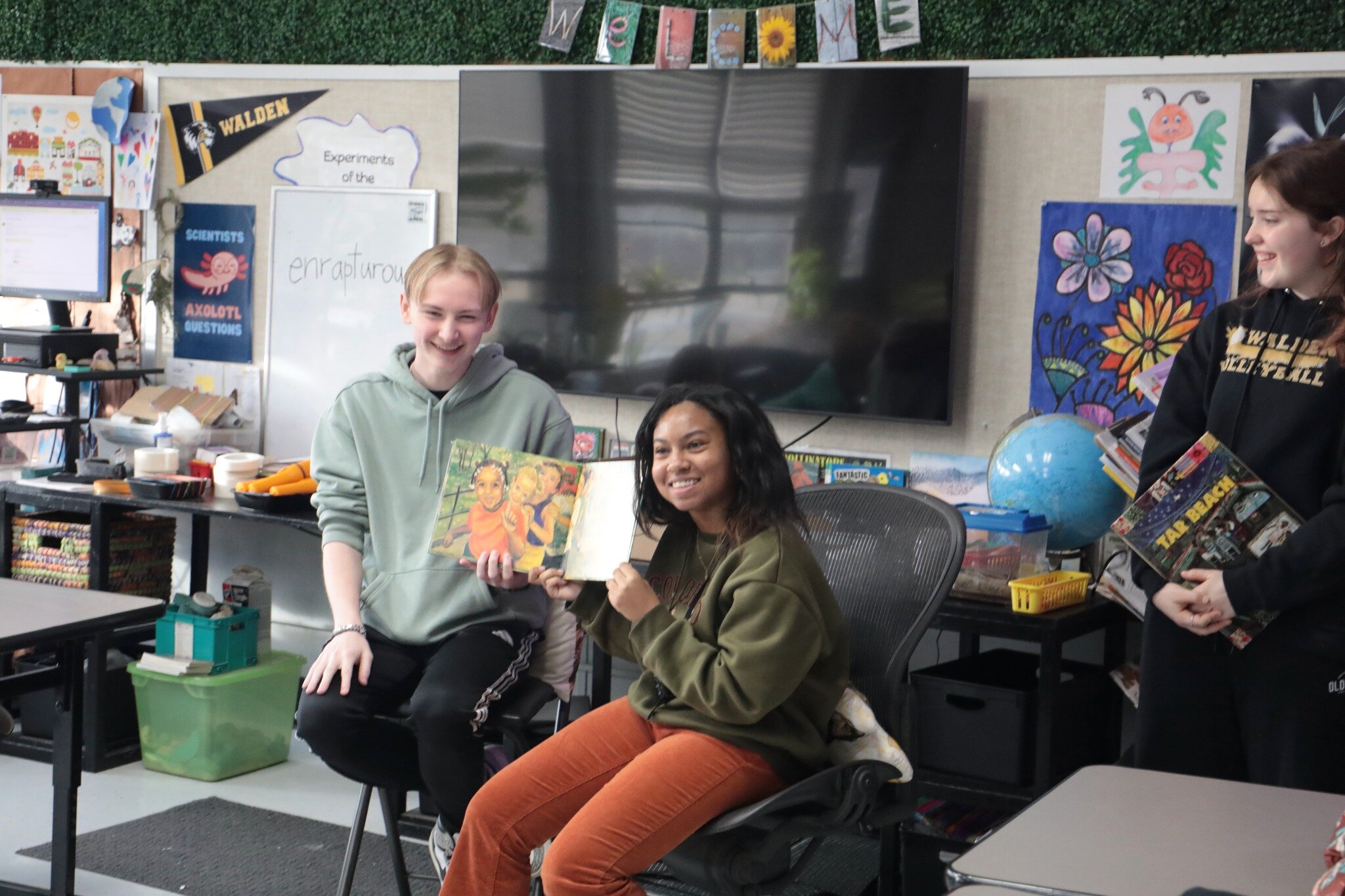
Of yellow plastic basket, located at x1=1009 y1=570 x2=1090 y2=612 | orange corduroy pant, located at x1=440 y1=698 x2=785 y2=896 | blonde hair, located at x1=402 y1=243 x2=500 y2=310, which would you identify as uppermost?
blonde hair, located at x1=402 y1=243 x2=500 y2=310

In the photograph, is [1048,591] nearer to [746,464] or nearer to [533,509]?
[746,464]

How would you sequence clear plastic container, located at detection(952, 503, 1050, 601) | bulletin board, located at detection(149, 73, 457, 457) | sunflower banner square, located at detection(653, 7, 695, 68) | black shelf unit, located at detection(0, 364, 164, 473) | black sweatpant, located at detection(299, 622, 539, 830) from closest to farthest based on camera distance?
black sweatpant, located at detection(299, 622, 539, 830)
clear plastic container, located at detection(952, 503, 1050, 601)
sunflower banner square, located at detection(653, 7, 695, 68)
bulletin board, located at detection(149, 73, 457, 457)
black shelf unit, located at detection(0, 364, 164, 473)

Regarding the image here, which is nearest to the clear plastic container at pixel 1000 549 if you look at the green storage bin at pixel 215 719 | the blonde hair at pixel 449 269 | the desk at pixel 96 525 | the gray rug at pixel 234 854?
the blonde hair at pixel 449 269

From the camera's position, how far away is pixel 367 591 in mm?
2533

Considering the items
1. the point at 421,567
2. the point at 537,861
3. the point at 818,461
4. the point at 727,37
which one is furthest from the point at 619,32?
the point at 537,861

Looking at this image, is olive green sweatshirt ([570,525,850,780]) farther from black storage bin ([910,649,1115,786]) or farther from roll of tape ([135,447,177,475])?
roll of tape ([135,447,177,475])

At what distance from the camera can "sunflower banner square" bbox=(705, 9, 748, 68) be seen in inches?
144

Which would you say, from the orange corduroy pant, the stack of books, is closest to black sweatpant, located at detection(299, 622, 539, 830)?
the orange corduroy pant

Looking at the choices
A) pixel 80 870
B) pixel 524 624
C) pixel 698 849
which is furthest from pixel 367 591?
pixel 80 870

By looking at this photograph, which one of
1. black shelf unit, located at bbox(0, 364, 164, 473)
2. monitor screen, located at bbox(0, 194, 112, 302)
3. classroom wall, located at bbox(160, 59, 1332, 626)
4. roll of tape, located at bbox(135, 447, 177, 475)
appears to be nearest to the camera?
classroom wall, located at bbox(160, 59, 1332, 626)

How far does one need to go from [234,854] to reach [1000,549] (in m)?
1.77

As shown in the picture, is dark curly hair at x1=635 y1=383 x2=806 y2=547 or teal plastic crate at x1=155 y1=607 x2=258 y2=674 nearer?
dark curly hair at x1=635 y1=383 x2=806 y2=547

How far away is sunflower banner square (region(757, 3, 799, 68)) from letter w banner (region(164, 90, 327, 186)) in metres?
1.47

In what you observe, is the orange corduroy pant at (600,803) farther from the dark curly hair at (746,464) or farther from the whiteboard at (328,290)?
the whiteboard at (328,290)
